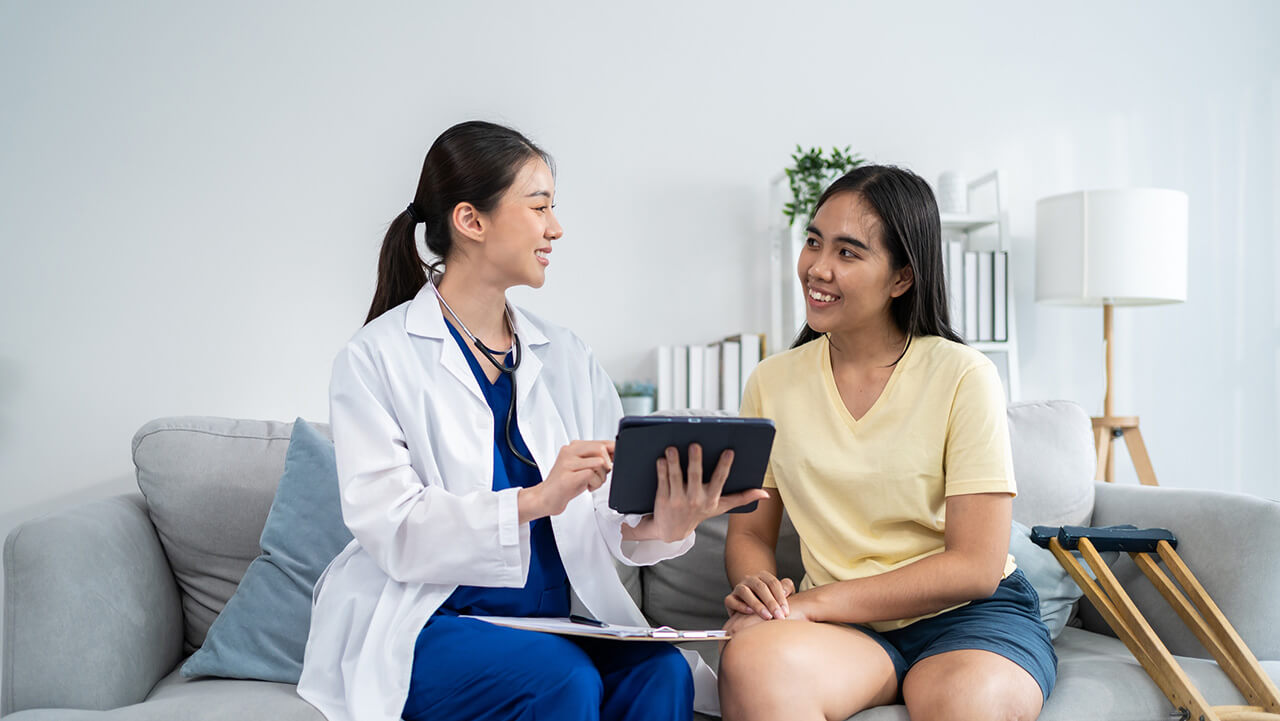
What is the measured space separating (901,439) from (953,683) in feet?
1.29

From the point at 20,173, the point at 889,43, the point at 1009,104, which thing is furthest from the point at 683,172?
the point at 20,173

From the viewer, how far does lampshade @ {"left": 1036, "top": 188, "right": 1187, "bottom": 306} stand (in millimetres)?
2799

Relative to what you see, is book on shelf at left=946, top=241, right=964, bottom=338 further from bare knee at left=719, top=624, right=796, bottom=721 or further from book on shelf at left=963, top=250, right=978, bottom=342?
bare knee at left=719, top=624, right=796, bottom=721

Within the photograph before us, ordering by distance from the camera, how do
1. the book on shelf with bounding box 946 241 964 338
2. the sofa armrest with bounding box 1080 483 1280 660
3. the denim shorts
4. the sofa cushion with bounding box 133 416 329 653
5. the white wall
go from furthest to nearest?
the book on shelf with bounding box 946 241 964 338
the white wall
the sofa cushion with bounding box 133 416 329 653
the sofa armrest with bounding box 1080 483 1280 660
the denim shorts

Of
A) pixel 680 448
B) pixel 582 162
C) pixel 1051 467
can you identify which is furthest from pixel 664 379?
pixel 680 448

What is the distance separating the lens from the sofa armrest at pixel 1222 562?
1666mm

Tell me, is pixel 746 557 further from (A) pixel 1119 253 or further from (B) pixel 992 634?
(A) pixel 1119 253

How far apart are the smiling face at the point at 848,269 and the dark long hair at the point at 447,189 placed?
50 centimetres

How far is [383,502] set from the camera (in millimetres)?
1305

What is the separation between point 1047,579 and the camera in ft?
5.72

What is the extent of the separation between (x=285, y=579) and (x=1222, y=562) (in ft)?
5.57

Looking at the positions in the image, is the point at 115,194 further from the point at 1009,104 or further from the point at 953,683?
the point at 1009,104

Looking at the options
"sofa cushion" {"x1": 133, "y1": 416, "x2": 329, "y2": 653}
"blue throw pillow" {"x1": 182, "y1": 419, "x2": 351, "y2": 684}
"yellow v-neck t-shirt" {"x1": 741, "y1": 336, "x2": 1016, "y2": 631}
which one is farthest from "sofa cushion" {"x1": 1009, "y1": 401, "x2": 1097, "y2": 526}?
"sofa cushion" {"x1": 133, "y1": 416, "x2": 329, "y2": 653}

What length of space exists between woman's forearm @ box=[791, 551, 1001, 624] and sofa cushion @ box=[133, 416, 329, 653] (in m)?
1.06
